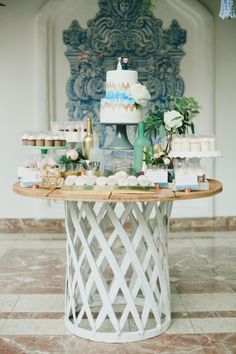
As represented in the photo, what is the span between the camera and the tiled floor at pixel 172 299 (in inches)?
147

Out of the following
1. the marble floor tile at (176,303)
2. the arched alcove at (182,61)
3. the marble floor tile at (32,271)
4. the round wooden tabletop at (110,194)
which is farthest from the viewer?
the arched alcove at (182,61)

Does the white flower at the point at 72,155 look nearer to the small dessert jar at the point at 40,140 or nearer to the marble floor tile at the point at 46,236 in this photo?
the small dessert jar at the point at 40,140

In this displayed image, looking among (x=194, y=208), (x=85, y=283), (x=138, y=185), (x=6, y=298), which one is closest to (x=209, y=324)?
(x=85, y=283)

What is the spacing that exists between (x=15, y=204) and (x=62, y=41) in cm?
211

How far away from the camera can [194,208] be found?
24.6ft

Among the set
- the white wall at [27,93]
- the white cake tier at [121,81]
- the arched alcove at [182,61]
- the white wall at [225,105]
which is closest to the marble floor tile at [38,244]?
the white wall at [27,93]

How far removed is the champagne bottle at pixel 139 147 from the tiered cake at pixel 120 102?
0.24 ft

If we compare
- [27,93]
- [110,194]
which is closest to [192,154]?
[110,194]

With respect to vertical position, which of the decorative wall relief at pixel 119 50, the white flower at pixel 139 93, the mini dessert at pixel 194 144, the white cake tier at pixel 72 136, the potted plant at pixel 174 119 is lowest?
the mini dessert at pixel 194 144

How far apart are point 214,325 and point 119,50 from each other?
4.26 metres

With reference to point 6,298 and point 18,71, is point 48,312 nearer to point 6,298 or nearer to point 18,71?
point 6,298

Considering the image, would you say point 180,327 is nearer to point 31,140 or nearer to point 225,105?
point 31,140

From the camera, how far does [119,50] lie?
741 cm

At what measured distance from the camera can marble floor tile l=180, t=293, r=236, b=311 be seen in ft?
14.5
